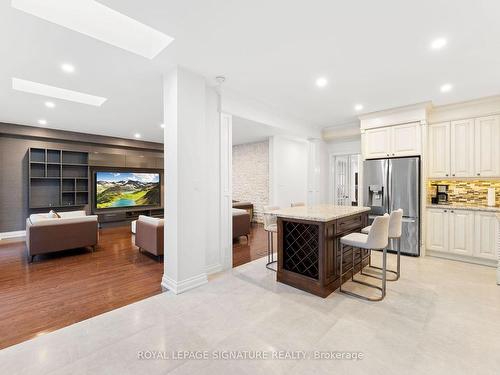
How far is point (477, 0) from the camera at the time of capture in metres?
1.88

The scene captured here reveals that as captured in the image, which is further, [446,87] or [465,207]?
[465,207]

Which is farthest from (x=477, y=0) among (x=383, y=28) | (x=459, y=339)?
(x=459, y=339)

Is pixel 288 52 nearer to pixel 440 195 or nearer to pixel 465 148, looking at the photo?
pixel 465 148

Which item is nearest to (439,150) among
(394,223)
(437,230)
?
(437,230)

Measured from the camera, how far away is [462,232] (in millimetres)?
3980

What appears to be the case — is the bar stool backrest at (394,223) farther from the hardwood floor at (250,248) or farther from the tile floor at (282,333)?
the hardwood floor at (250,248)

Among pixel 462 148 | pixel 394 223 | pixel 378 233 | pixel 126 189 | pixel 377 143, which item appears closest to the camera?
pixel 378 233

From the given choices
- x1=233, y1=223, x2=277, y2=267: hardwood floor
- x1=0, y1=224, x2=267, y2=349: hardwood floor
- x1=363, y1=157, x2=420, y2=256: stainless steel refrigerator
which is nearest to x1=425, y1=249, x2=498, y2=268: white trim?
x1=363, y1=157, x2=420, y2=256: stainless steel refrigerator

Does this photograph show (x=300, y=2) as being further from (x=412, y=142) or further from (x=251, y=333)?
(x=412, y=142)

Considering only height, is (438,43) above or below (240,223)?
above

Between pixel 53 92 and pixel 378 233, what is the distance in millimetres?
5381

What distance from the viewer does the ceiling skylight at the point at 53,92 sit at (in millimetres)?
3707

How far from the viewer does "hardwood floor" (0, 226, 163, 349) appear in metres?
2.36

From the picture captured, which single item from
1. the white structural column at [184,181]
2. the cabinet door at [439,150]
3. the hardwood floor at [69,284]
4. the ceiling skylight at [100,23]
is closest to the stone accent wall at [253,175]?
the hardwood floor at [69,284]
